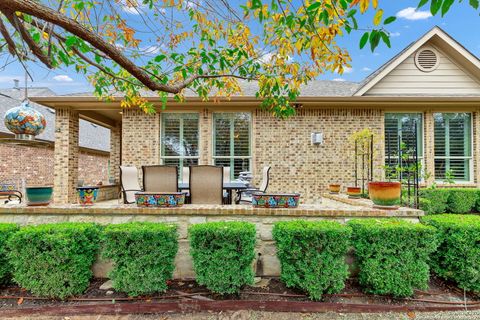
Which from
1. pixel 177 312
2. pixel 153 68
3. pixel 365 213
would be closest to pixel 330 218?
pixel 365 213

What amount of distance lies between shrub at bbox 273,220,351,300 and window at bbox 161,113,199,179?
5.62m

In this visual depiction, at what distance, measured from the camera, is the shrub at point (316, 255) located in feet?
9.23

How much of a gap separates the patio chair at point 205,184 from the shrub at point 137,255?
1.38m

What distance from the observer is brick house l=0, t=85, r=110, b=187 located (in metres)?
10.6

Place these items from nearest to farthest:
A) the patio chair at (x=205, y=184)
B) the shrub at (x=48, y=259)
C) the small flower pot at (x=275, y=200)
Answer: the shrub at (x=48, y=259) < the small flower pot at (x=275, y=200) < the patio chair at (x=205, y=184)

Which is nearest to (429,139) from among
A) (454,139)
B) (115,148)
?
(454,139)

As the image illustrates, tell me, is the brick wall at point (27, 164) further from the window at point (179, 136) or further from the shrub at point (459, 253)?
the shrub at point (459, 253)

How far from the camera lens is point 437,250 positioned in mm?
3170

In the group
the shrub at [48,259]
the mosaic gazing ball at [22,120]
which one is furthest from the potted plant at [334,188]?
the mosaic gazing ball at [22,120]

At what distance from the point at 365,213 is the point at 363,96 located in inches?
197

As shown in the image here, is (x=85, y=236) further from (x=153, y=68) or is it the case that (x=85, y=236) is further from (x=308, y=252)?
(x=153, y=68)

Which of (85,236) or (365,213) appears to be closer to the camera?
(85,236)

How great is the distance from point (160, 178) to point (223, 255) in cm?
204

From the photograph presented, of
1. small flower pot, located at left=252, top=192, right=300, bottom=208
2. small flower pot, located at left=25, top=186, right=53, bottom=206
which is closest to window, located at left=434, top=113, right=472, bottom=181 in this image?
small flower pot, located at left=252, top=192, right=300, bottom=208
